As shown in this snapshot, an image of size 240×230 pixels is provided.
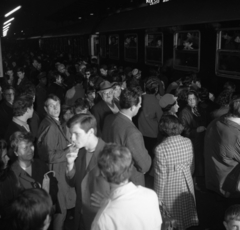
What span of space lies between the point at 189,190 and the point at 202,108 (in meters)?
1.69

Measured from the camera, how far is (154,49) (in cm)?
874

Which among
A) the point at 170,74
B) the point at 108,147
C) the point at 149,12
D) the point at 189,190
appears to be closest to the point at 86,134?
the point at 108,147

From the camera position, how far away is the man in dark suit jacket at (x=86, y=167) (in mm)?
2365

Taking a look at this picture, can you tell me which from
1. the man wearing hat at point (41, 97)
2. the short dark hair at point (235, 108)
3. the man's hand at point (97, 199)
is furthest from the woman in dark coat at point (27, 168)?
the man wearing hat at point (41, 97)

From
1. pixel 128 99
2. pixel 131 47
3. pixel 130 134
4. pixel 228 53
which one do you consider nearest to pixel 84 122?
pixel 130 134

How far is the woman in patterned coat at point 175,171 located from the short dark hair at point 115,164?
124 cm

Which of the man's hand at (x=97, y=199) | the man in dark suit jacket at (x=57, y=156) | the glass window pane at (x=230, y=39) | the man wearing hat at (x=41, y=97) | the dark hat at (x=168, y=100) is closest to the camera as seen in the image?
the man's hand at (x=97, y=199)

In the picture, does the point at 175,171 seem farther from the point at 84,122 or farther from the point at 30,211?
the point at 30,211

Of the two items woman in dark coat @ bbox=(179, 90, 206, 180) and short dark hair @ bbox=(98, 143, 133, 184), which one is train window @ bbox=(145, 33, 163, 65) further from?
short dark hair @ bbox=(98, 143, 133, 184)

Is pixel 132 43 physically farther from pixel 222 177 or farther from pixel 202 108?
pixel 222 177

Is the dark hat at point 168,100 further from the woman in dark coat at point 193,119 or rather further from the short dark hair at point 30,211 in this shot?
the short dark hair at point 30,211

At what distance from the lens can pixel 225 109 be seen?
13.9 feet

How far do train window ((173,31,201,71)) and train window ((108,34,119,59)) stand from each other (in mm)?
4032

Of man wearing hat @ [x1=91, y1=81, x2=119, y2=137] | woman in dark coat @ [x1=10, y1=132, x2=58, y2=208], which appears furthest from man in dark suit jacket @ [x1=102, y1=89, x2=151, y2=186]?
man wearing hat @ [x1=91, y1=81, x2=119, y2=137]
